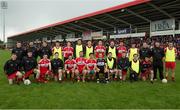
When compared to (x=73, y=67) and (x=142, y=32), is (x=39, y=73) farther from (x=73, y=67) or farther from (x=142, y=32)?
(x=142, y=32)

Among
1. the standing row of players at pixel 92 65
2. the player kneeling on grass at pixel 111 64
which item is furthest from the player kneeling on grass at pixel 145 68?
the player kneeling on grass at pixel 111 64

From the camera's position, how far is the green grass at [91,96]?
6410 mm

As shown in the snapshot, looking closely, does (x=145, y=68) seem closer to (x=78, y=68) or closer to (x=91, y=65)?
(x=91, y=65)

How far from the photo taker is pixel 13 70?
31.6ft

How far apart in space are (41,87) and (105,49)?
367 centimetres

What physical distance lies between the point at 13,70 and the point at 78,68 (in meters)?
2.45

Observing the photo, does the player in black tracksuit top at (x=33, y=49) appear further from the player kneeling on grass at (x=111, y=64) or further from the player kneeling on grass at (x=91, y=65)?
the player kneeling on grass at (x=111, y=64)

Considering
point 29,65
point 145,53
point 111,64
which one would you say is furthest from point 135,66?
point 29,65

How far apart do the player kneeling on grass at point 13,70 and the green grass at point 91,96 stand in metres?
0.55

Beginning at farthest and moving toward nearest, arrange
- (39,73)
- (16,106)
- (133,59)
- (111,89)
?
(133,59), (39,73), (111,89), (16,106)

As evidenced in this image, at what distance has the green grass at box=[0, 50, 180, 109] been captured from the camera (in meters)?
6.41

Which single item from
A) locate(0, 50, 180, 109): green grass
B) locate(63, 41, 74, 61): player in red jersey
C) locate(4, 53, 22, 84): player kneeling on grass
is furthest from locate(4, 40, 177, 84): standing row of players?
locate(0, 50, 180, 109): green grass

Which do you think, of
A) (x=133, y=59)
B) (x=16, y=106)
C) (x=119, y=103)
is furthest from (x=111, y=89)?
(x=16, y=106)

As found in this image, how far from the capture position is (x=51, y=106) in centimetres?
625
